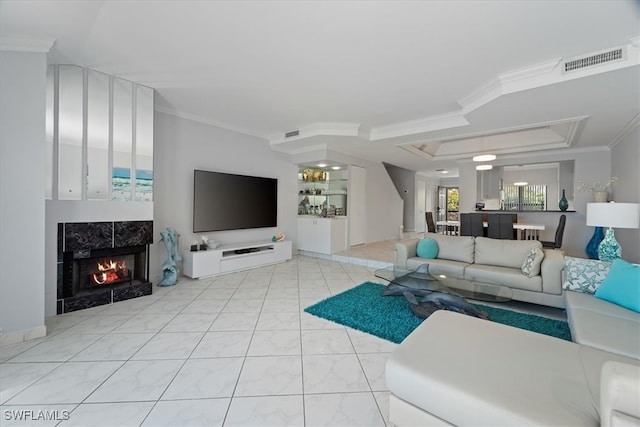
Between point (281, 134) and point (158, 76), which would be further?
point (281, 134)

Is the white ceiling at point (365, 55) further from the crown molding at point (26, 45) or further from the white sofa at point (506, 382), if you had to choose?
the white sofa at point (506, 382)

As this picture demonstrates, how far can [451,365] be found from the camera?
50.0 inches

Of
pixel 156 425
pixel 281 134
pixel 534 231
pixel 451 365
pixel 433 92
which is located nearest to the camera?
pixel 451 365

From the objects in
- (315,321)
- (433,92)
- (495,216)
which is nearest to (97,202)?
(315,321)

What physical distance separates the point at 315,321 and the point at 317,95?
9.28ft

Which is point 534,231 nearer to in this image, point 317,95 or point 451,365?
point 317,95

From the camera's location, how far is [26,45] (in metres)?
2.39

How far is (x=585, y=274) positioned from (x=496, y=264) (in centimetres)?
110

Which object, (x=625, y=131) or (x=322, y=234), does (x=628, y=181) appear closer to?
(x=625, y=131)

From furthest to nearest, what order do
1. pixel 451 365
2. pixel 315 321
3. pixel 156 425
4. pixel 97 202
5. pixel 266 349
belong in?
pixel 97 202 < pixel 315 321 < pixel 266 349 < pixel 156 425 < pixel 451 365

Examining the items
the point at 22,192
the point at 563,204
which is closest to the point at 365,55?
the point at 22,192

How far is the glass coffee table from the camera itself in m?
2.68

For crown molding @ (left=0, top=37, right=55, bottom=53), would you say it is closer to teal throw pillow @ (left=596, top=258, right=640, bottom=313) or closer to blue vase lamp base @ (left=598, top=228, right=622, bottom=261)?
teal throw pillow @ (left=596, top=258, right=640, bottom=313)

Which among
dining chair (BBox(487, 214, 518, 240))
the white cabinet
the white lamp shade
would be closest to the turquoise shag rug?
the white lamp shade
